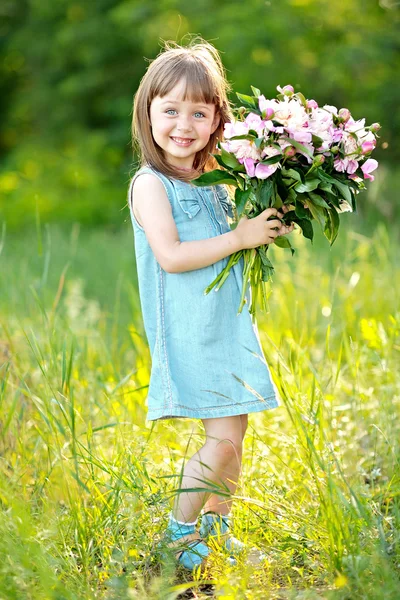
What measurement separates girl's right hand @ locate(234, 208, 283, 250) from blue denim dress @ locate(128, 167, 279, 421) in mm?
179

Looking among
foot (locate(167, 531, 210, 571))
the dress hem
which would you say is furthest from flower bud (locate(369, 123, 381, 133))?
foot (locate(167, 531, 210, 571))

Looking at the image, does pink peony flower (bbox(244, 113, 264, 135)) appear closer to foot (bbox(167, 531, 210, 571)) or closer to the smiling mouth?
the smiling mouth

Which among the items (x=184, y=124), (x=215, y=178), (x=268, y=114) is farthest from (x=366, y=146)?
(x=184, y=124)

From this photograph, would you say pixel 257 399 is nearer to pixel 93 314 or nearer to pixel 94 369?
pixel 94 369

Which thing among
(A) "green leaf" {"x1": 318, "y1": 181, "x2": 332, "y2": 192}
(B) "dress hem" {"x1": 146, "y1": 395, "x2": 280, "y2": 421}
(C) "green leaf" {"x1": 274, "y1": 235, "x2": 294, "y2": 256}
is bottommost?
(B) "dress hem" {"x1": 146, "y1": 395, "x2": 280, "y2": 421}

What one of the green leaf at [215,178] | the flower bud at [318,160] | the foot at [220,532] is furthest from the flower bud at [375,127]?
the foot at [220,532]

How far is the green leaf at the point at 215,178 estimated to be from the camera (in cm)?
234

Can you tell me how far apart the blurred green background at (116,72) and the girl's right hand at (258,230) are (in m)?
6.50

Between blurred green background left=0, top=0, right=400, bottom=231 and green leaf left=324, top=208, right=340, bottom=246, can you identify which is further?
blurred green background left=0, top=0, right=400, bottom=231

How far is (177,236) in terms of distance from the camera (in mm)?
2479

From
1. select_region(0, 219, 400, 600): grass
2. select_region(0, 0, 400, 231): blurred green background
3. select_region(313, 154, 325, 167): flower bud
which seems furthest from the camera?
select_region(0, 0, 400, 231): blurred green background

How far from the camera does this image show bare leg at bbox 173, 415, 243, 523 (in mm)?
2492

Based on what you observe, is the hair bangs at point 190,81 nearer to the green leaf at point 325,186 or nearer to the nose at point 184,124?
the nose at point 184,124

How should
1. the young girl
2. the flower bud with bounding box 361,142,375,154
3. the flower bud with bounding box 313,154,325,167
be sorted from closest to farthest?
the flower bud with bounding box 313,154,325,167, the flower bud with bounding box 361,142,375,154, the young girl
